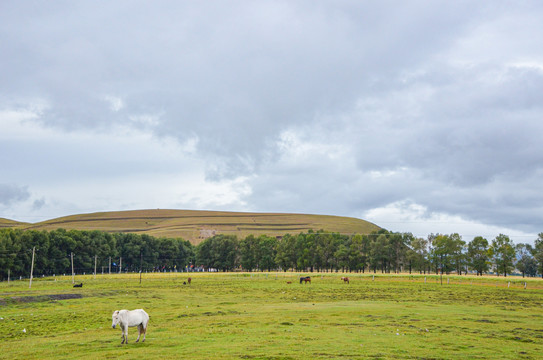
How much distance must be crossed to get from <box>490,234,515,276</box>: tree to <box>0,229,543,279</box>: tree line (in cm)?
28

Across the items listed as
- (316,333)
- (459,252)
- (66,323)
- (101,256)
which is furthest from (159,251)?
(316,333)

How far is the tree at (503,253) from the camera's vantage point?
134875mm

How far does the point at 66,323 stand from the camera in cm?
3216

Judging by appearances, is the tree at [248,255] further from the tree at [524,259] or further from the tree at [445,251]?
the tree at [524,259]

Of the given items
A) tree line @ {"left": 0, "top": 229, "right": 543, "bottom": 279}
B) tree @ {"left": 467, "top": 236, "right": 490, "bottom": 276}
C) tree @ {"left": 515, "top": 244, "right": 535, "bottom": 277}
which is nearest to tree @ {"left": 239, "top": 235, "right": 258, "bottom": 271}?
Answer: tree line @ {"left": 0, "top": 229, "right": 543, "bottom": 279}

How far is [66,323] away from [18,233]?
11920 centimetres

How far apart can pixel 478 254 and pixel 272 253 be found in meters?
75.7

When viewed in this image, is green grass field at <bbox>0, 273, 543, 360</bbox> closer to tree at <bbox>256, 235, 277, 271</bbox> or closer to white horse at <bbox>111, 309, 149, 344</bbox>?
white horse at <bbox>111, 309, 149, 344</bbox>

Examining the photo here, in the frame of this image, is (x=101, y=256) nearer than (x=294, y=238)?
Yes

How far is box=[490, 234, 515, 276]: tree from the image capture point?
135m

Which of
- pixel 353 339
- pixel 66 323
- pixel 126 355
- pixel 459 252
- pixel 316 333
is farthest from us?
pixel 459 252

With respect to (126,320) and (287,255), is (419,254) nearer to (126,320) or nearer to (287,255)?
(287,255)

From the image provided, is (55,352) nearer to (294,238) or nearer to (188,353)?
(188,353)

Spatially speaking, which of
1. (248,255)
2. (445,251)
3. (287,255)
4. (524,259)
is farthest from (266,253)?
(524,259)
